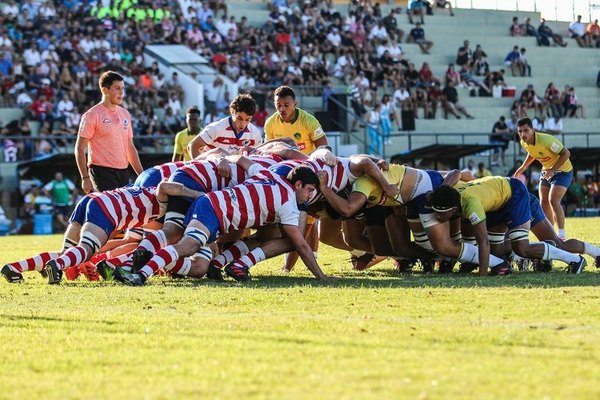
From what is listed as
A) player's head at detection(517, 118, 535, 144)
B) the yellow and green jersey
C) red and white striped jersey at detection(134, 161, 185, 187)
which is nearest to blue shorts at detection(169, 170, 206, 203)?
red and white striped jersey at detection(134, 161, 185, 187)

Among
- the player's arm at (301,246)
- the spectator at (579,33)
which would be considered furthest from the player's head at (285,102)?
the spectator at (579,33)

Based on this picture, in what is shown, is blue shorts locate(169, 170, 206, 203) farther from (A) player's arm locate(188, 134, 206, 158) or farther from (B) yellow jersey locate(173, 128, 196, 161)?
(B) yellow jersey locate(173, 128, 196, 161)

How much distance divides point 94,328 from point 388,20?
40151 millimetres

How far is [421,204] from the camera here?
14062 millimetres

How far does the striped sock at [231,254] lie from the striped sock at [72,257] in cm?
137

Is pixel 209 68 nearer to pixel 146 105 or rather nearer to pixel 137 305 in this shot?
pixel 146 105

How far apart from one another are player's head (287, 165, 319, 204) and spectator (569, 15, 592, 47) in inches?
1669

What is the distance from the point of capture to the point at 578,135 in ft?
143

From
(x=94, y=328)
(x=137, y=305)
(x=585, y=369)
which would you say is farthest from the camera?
(x=137, y=305)

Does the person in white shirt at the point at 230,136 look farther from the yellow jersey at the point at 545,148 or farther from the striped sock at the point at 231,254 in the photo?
the yellow jersey at the point at 545,148

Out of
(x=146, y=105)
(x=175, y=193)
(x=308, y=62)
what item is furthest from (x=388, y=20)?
(x=175, y=193)

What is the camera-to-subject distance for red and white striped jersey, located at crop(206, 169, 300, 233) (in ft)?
42.8

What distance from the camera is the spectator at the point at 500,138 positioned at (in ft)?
133

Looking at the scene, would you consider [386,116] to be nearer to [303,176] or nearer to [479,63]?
[479,63]
